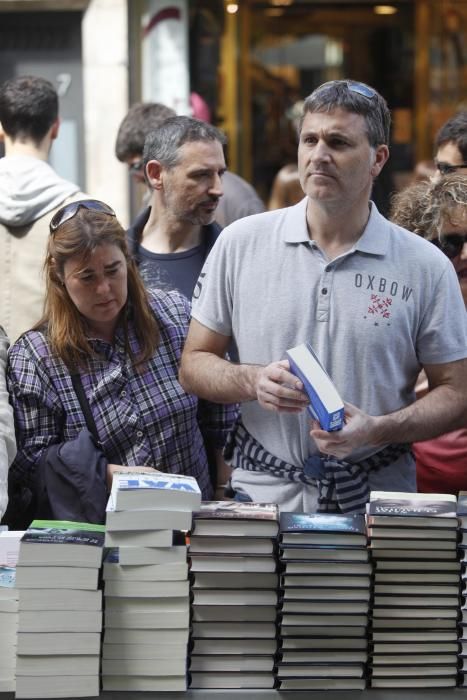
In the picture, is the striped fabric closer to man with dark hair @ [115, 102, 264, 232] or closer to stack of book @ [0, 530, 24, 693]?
stack of book @ [0, 530, 24, 693]

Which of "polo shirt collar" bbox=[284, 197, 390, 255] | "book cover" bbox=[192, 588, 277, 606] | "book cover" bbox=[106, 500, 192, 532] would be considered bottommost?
"book cover" bbox=[192, 588, 277, 606]

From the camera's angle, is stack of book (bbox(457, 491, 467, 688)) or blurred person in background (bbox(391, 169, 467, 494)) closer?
stack of book (bbox(457, 491, 467, 688))

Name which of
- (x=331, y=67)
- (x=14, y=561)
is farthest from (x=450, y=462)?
(x=331, y=67)

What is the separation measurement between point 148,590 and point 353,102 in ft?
4.29

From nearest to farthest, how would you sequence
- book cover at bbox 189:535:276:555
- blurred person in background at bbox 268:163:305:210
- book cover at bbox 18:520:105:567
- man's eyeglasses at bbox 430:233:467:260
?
1. book cover at bbox 18:520:105:567
2. book cover at bbox 189:535:276:555
3. man's eyeglasses at bbox 430:233:467:260
4. blurred person in background at bbox 268:163:305:210

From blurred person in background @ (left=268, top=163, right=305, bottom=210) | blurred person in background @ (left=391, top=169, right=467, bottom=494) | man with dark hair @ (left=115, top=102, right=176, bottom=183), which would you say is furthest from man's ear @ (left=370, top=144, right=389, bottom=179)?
blurred person in background @ (left=268, top=163, right=305, bottom=210)

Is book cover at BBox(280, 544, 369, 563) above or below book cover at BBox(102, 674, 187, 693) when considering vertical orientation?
above

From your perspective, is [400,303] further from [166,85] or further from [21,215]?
[166,85]

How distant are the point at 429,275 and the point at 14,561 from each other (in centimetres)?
125

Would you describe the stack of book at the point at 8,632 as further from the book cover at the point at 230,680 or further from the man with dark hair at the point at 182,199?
the man with dark hair at the point at 182,199

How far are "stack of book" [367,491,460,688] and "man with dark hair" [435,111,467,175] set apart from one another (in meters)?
2.09

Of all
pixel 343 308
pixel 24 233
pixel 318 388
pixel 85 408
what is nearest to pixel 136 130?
pixel 24 233

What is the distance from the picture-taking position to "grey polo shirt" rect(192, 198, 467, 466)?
10.2 ft

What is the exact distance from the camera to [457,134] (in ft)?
15.5
